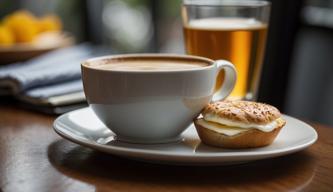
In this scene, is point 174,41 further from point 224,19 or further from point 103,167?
point 103,167

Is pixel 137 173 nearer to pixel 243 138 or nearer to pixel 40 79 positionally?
pixel 243 138

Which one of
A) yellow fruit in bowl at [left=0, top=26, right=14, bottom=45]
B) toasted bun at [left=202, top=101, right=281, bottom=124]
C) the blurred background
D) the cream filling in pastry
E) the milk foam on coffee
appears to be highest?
the milk foam on coffee

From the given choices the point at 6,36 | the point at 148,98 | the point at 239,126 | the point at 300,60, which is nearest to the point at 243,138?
the point at 239,126

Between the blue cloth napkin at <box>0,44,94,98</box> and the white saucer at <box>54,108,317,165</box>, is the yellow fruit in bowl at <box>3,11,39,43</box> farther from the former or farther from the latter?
the white saucer at <box>54,108,317,165</box>

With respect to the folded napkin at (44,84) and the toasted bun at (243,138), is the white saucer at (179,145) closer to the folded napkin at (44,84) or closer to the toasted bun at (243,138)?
the toasted bun at (243,138)

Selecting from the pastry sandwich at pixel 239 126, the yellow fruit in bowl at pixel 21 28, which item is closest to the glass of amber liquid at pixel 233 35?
the pastry sandwich at pixel 239 126

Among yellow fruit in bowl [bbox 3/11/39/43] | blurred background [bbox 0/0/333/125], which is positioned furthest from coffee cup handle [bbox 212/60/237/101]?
blurred background [bbox 0/0/333/125]

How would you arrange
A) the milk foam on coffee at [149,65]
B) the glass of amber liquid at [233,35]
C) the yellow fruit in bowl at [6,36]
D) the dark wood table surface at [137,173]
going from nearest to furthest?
the dark wood table surface at [137,173]
the milk foam on coffee at [149,65]
the glass of amber liquid at [233,35]
the yellow fruit in bowl at [6,36]
